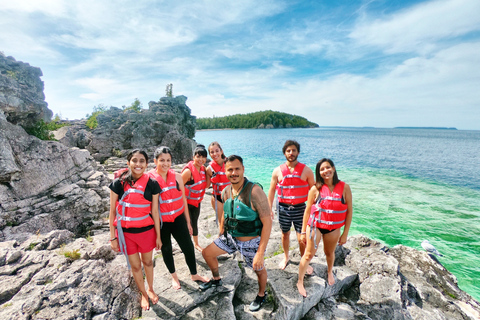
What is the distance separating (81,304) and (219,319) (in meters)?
2.29

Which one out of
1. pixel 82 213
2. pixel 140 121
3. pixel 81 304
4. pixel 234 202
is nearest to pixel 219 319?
pixel 234 202

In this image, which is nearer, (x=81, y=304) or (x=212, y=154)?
(x=81, y=304)

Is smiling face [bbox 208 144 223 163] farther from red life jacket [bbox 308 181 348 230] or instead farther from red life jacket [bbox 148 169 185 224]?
red life jacket [bbox 308 181 348 230]

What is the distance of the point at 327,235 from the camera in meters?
3.91

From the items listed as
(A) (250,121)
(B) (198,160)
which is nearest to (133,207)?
(B) (198,160)

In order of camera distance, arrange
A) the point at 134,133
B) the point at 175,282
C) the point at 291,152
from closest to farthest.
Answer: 1. the point at 175,282
2. the point at 291,152
3. the point at 134,133

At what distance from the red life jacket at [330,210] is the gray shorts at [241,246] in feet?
3.99

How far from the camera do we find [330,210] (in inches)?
149

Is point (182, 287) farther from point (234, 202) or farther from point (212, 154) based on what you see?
point (212, 154)

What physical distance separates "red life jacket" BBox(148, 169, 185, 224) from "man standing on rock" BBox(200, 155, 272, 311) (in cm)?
95

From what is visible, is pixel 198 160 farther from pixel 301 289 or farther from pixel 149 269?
pixel 301 289

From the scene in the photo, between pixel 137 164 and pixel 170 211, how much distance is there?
1.05m

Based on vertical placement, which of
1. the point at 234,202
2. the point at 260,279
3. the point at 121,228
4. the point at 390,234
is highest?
the point at 234,202

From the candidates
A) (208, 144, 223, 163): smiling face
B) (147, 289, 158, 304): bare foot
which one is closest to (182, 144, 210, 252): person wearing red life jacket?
(208, 144, 223, 163): smiling face
